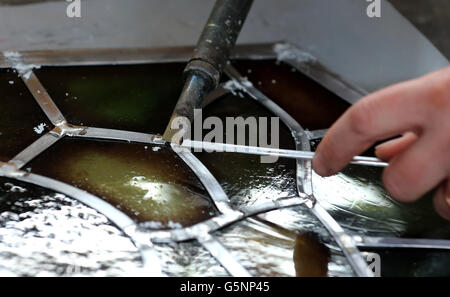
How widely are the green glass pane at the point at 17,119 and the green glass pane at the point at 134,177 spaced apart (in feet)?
0.28

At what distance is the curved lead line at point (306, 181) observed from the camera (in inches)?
41.7

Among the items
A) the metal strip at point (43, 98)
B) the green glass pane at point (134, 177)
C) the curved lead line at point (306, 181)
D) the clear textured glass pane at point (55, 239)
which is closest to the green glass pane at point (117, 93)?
the metal strip at point (43, 98)

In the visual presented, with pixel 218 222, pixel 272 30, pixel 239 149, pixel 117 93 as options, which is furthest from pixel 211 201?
pixel 272 30

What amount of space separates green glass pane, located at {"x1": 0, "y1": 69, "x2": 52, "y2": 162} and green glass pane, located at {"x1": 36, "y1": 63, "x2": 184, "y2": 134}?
0.07 metres

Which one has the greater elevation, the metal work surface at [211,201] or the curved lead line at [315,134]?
the curved lead line at [315,134]

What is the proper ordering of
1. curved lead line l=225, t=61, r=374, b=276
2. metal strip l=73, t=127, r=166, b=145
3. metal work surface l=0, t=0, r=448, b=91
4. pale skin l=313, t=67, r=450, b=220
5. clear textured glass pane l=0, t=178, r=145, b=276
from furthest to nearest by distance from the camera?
metal work surface l=0, t=0, r=448, b=91, metal strip l=73, t=127, r=166, b=145, curved lead line l=225, t=61, r=374, b=276, clear textured glass pane l=0, t=178, r=145, b=276, pale skin l=313, t=67, r=450, b=220

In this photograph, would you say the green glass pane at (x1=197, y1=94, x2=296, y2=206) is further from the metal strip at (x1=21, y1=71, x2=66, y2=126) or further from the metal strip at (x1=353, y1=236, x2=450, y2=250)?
the metal strip at (x1=21, y1=71, x2=66, y2=126)

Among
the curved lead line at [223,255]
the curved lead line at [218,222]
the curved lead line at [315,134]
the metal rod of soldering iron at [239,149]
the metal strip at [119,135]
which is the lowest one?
the curved lead line at [223,255]

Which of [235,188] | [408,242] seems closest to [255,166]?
[235,188]

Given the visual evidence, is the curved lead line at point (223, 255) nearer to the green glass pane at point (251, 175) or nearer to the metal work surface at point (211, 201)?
the metal work surface at point (211, 201)

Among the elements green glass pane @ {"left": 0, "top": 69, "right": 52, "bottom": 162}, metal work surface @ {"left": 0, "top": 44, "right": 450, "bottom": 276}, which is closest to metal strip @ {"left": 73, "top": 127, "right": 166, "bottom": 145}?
metal work surface @ {"left": 0, "top": 44, "right": 450, "bottom": 276}

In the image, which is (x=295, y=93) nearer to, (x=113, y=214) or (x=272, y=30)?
(x=272, y=30)

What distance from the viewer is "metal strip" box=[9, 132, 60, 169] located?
1.21 m
